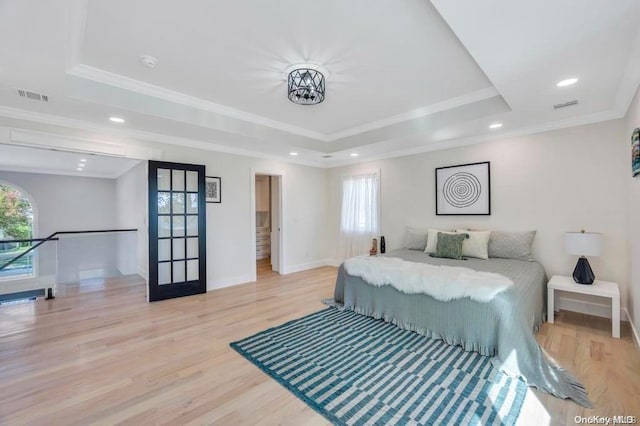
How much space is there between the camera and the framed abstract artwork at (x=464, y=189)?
13.7 ft

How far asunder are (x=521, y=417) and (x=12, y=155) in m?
8.33

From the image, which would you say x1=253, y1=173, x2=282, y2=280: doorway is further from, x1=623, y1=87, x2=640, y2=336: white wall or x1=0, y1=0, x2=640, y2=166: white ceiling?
x1=623, y1=87, x2=640, y2=336: white wall

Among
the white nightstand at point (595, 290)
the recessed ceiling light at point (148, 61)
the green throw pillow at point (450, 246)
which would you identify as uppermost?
the recessed ceiling light at point (148, 61)

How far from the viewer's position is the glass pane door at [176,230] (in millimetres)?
4043

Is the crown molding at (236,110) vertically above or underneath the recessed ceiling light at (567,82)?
above

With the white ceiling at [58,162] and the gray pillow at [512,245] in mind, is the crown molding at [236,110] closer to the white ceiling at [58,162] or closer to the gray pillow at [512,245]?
the gray pillow at [512,245]

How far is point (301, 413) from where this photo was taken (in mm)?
1804

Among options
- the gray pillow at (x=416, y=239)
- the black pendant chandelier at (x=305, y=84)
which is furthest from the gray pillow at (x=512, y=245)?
the black pendant chandelier at (x=305, y=84)

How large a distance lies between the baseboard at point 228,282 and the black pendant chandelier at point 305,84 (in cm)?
337

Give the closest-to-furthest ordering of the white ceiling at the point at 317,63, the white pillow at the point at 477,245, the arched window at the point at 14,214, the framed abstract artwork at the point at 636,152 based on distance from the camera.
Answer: the white ceiling at the point at 317,63
the framed abstract artwork at the point at 636,152
the white pillow at the point at 477,245
the arched window at the point at 14,214

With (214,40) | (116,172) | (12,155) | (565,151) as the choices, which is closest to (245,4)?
(214,40)

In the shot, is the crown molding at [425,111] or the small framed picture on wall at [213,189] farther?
the small framed picture on wall at [213,189]

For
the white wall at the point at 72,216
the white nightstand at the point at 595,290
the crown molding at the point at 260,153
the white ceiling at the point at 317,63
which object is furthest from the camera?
the white wall at the point at 72,216

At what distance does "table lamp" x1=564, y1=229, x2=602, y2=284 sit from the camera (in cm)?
294
